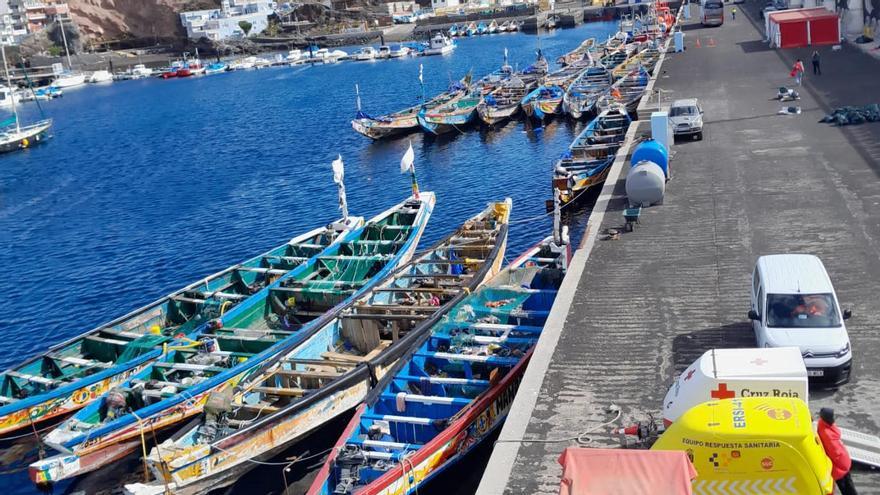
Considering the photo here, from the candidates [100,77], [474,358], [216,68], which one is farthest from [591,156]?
[100,77]

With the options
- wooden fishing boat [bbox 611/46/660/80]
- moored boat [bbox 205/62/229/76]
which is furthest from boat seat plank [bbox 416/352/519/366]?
moored boat [bbox 205/62/229/76]

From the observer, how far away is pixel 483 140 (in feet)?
202

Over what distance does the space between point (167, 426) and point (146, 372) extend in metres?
2.17

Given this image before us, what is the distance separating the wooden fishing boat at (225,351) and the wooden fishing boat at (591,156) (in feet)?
26.6

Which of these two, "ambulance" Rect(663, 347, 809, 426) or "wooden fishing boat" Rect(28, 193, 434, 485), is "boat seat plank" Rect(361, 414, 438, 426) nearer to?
"wooden fishing boat" Rect(28, 193, 434, 485)

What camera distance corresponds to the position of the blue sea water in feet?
126

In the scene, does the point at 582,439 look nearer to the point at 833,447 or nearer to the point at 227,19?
the point at 833,447

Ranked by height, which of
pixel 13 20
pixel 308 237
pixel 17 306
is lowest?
pixel 17 306

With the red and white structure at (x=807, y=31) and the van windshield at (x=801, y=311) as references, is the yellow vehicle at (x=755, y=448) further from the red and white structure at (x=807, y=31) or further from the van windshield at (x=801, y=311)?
the red and white structure at (x=807, y=31)

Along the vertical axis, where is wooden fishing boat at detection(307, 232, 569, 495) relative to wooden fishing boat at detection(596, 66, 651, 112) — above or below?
below

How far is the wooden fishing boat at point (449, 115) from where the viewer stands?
62.4m

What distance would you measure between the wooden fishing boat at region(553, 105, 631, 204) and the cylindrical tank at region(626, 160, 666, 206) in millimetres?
5657

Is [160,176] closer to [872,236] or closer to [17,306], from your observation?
[17,306]

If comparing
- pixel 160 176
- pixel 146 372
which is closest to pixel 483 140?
pixel 160 176
